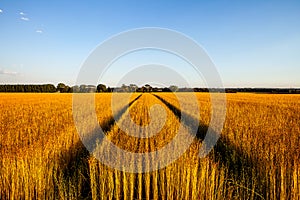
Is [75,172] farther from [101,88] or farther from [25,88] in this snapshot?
[25,88]

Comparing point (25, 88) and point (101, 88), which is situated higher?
point (101, 88)

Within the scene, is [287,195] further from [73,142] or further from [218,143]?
[73,142]

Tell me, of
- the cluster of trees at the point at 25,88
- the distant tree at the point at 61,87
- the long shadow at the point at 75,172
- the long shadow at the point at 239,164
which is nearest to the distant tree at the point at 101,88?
the distant tree at the point at 61,87

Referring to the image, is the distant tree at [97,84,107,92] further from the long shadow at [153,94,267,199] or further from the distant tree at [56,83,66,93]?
the long shadow at [153,94,267,199]

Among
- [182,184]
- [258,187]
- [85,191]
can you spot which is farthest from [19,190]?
[258,187]

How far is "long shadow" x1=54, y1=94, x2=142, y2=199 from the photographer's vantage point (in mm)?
4160

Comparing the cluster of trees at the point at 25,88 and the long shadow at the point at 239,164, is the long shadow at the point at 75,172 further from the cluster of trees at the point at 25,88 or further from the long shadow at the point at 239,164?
the cluster of trees at the point at 25,88

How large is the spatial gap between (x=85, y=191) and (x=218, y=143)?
4.51m

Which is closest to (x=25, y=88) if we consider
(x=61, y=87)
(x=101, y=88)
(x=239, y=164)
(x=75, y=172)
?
(x=61, y=87)

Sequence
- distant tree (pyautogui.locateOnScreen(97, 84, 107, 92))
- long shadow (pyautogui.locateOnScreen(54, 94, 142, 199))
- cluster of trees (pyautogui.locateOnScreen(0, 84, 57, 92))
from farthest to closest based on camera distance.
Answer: cluster of trees (pyautogui.locateOnScreen(0, 84, 57, 92)) < distant tree (pyautogui.locateOnScreen(97, 84, 107, 92)) < long shadow (pyautogui.locateOnScreen(54, 94, 142, 199))

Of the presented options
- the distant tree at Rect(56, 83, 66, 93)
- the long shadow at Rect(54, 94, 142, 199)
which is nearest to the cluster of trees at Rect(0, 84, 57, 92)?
the distant tree at Rect(56, 83, 66, 93)

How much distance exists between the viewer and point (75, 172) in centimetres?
512

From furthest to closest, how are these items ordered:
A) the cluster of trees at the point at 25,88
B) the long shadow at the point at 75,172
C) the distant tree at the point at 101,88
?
the cluster of trees at the point at 25,88
the distant tree at the point at 101,88
the long shadow at the point at 75,172

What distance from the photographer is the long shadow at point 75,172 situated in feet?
13.6
